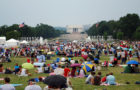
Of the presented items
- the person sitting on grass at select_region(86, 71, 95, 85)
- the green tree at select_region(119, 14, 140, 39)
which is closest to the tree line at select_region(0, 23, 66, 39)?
the green tree at select_region(119, 14, 140, 39)

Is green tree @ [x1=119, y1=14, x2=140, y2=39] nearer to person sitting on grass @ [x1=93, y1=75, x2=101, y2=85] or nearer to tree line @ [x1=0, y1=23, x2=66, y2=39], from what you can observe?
tree line @ [x1=0, y1=23, x2=66, y2=39]

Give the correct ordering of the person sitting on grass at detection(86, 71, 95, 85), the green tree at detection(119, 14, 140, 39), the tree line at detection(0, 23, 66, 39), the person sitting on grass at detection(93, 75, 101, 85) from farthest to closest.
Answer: the green tree at detection(119, 14, 140, 39) → the tree line at detection(0, 23, 66, 39) → the person sitting on grass at detection(86, 71, 95, 85) → the person sitting on grass at detection(93, 75, 101, 85)

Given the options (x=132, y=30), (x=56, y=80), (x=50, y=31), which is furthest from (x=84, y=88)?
(x=50, y=31)

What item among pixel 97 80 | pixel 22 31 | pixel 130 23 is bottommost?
pixel 97 80

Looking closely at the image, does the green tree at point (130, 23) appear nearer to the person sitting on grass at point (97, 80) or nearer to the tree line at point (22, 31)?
the tree line at point (22, 31)

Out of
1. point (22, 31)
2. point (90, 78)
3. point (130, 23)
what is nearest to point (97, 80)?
point (90, 78)

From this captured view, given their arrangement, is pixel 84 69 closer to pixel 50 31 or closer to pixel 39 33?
pixel 39 33

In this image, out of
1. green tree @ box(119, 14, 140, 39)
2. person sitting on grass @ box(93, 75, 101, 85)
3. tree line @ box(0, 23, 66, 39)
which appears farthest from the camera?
green tree @ box(119, 14, 140, 39)

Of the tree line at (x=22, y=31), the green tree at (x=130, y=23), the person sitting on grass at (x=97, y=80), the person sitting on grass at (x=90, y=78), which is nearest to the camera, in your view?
the person sitting on grass at (x=97, y=80)

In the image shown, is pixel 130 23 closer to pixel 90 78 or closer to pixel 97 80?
pixel 90 78

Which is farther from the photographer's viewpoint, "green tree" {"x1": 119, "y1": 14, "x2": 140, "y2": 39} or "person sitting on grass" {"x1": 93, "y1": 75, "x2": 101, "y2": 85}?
"green tree" {"x1": 119, "y1": 14, "x2": 140, "y2": 39}

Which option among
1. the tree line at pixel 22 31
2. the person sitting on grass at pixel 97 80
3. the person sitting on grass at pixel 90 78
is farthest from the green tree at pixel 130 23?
the person sitting on grass at pixel 97 80

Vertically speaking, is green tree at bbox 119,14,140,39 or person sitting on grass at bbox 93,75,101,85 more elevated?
green tree at bbox 119,14,140,39

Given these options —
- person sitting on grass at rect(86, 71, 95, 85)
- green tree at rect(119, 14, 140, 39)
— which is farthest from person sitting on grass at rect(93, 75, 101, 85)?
green tree at rect(119, 14, 140, 39)
